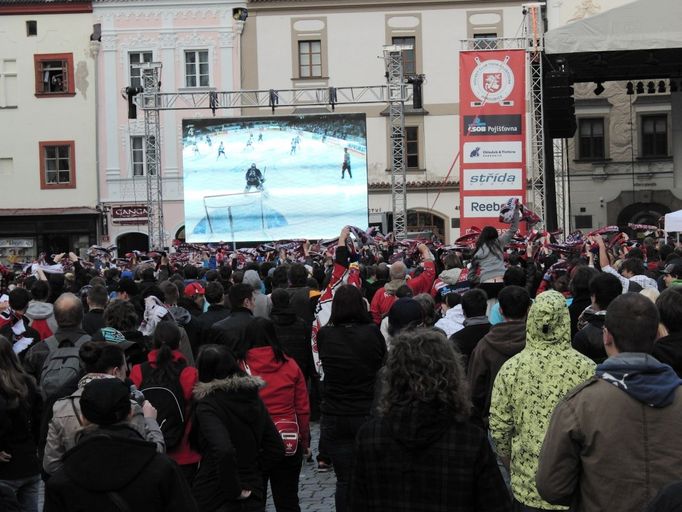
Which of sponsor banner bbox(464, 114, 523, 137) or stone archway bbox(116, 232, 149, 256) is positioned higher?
sponsor banner bbox(464, 114, 523, 137)

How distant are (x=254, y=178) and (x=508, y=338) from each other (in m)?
28.6

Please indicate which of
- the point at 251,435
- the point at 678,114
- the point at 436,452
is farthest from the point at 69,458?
the point at 678,114

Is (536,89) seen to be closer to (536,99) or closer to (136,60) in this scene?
(536,99)

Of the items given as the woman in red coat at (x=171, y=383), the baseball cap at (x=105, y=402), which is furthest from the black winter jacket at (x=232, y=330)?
the baseball cap at (x=105, y=402)

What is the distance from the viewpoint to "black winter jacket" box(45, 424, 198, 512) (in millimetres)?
4016

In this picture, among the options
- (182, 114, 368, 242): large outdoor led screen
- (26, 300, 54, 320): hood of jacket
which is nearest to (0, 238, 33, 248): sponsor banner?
(182, 114, 368, 242): large outdoor led screen

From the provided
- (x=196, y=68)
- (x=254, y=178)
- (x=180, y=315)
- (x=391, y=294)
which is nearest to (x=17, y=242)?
(x=196, y=68)

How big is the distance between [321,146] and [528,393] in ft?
96.1

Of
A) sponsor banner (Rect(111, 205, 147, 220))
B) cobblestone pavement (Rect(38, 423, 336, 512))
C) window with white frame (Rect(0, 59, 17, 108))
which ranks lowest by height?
cobblestone pavement (Rect(38, 423, 336, 512))

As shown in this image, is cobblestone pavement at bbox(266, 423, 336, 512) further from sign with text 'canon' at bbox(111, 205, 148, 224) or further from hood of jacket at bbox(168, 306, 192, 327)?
sign with text 'canon' at bbox(111, 205, 148, 224)

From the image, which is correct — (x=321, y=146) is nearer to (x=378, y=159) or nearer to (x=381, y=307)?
(x=378, y=159)

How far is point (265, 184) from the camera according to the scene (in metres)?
34.7

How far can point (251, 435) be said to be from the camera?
19.7 feet

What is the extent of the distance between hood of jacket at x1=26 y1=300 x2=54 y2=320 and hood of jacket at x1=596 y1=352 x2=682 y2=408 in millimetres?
6669
